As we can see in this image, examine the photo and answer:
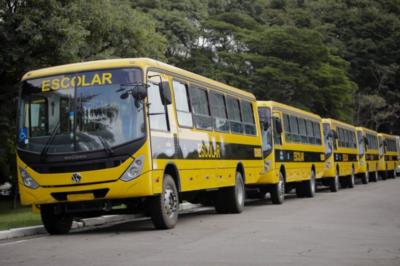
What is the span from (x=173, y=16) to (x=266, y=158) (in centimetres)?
3538

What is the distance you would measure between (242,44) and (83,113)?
144 feet

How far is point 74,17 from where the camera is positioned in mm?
A: 23219

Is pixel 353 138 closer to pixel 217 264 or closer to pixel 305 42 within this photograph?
pixel 305 42

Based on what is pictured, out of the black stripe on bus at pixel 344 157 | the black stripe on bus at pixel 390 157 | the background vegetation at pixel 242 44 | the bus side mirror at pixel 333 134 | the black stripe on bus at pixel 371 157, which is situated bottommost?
the black stripe on bus at pixel 344 157

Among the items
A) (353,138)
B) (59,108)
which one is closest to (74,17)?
(59,108)

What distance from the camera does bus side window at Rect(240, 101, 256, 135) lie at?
763 inches

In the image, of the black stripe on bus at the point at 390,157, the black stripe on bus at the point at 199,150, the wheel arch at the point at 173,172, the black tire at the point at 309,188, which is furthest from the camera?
the black stripe on bus at the point at 390,157

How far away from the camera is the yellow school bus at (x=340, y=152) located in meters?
30.9

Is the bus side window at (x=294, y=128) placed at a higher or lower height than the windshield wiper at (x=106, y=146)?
higher

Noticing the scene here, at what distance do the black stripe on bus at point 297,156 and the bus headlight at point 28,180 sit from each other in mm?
10819

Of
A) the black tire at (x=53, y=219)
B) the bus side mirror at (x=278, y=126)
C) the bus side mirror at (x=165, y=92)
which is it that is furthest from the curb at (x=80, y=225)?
the bus side mirror at (x=278, y=126)

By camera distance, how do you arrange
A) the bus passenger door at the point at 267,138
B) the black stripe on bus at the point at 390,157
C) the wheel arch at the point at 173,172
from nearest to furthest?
the wheel arch at the point at 173,172, the bus passenger door at the point at 267,138, the black stripe on bus at the point at 390,157

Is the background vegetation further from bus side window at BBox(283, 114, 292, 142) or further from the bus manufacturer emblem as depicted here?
the bus manufacturer emblem

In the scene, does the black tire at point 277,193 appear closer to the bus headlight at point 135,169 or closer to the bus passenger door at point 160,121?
the bus passenger door at point 160,121
